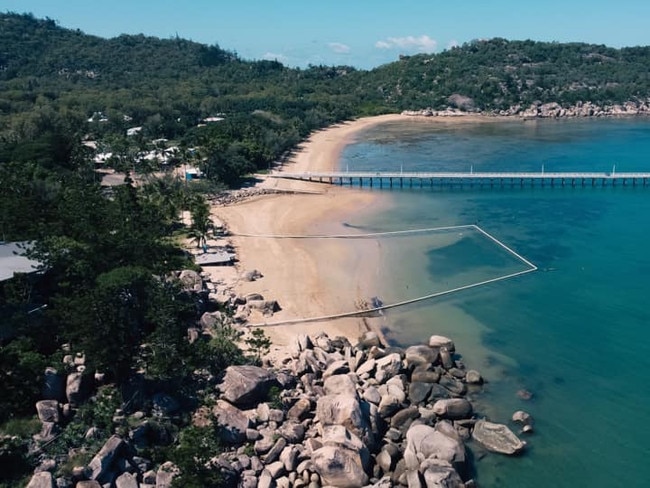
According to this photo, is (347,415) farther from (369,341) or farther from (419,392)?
(369,341)

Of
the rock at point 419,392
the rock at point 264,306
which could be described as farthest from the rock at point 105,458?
the rock at point 264,306

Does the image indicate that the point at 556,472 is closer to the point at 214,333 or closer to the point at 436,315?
the point at 436,315

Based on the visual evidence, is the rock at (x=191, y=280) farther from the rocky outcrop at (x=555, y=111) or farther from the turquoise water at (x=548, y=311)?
the rocky outcrop at (x=555, y=111)

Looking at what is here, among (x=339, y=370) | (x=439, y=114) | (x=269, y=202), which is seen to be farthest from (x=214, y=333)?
(x=439, y=114)

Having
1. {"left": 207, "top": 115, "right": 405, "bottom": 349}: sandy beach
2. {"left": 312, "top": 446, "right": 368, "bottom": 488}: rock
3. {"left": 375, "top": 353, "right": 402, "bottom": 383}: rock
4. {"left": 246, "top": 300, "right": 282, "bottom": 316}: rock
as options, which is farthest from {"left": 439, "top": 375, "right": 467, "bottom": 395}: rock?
{"left": 246, "top": 300, "right": 282, "bottom": 316}: rock

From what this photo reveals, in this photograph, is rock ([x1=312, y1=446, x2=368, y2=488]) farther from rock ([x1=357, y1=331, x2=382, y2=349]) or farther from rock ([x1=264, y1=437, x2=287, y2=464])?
rock ([x1=357, y1=331, x2=382, y2=349])
